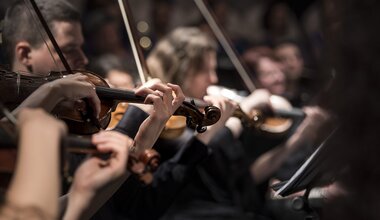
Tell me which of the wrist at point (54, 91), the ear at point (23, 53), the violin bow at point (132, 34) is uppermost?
the wrist at point (54, 91)

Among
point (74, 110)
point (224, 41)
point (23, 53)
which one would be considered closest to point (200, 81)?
point (224, 41)

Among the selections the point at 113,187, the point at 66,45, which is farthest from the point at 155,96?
the point at 66,45

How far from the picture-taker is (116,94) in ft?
6.77

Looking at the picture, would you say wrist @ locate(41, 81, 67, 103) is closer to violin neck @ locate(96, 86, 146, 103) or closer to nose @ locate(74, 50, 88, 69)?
violin neck @ locate(96, 86, 146, 103)

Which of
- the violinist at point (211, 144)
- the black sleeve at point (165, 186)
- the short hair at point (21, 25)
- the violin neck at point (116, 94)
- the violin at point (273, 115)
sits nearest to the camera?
the violin neck at point (116, 94)

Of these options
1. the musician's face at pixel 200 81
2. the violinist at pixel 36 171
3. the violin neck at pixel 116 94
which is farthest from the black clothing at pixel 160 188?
the violinist at pixel 36 171

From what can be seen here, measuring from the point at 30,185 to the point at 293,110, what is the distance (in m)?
2.40

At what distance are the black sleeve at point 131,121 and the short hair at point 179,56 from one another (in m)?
0.82

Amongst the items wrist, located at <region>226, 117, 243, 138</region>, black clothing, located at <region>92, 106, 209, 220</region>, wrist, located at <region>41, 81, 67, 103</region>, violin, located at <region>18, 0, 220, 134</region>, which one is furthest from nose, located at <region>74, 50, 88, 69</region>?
wrist, located at <region>226, 117, 243, 138</region>

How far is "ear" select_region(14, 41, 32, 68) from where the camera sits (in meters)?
2.23

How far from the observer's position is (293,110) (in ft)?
11.7

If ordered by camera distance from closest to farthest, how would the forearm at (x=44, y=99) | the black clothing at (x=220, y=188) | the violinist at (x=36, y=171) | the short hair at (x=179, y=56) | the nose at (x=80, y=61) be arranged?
the violinist at (x=36, y=171)
the forearm at (x=44, y=99)
the nose at (x=80, y=61)
the black clothing at (x=220, y=188)
the short hair at (x=179, y=56)

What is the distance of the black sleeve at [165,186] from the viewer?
8.20 feet

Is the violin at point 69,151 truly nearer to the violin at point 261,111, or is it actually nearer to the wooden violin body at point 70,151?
the wooden violin body at point 70,151
